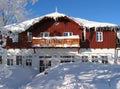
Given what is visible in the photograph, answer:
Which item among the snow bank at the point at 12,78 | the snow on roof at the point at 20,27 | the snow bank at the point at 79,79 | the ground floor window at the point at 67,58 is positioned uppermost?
the snow on roof at the point at 20,27

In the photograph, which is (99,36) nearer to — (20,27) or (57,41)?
(57,41)

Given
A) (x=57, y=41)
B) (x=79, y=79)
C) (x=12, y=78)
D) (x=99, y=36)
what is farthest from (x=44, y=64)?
(x=79, y=79)

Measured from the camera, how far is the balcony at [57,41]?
34469 mm

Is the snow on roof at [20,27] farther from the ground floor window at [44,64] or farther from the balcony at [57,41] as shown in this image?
the ground floor window at [44,64]

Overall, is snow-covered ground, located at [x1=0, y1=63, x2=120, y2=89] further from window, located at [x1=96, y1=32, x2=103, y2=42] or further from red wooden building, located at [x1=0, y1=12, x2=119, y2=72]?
window, located at [x1=96, y1=32, x2=103, y2=42]

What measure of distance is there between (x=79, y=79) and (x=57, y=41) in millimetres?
14580

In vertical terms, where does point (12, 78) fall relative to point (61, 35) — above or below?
below

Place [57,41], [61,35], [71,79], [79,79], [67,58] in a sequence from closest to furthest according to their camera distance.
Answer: [71,79]
[79,79]
[57,41]
[67,58]
[61,35]

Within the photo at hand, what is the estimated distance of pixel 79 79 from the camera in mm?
20688

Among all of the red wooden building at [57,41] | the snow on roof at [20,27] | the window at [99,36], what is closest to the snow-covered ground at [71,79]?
the red wooden building at [57,41]

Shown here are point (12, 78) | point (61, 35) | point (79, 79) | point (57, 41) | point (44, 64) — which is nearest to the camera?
point (79, 79)

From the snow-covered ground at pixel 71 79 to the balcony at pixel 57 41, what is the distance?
7197 millimetres

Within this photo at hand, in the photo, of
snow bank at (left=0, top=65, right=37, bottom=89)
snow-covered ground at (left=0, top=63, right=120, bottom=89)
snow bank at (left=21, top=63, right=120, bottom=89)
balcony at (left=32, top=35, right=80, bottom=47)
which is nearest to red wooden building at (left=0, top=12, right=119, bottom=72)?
balcony at (left=32, top=35, right=80, bottom=47)

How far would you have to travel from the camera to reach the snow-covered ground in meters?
18.9
